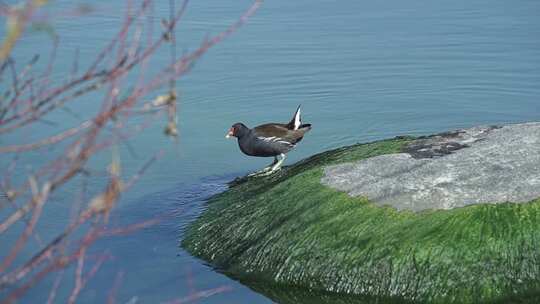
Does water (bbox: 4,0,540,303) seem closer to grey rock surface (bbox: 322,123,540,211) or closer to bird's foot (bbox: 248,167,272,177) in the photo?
bird's foot (bbox: 248,167,272,177)

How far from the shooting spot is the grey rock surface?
7328 millimetres

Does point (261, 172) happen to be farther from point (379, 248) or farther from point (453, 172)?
point (379, 248)

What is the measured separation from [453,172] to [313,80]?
5.34 metres

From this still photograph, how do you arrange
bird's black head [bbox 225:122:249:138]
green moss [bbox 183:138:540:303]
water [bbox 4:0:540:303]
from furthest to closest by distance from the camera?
bird's black head [bbox 225:122:249:138] < water [bbox 4:0:540:303] < green moss [bbox 183:138:540:303]

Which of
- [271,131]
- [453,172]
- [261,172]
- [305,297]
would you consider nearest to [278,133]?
[271,131]

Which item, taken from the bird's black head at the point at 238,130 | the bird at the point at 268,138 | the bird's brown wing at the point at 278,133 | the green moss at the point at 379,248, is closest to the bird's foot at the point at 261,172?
the bird at the point at 268,138

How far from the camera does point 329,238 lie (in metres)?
7.44

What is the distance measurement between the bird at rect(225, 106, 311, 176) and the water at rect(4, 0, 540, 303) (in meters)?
0.38

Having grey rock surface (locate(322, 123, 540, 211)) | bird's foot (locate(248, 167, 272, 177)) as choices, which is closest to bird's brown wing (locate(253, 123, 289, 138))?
bird's foot (locate(248, 167, 272, 177))

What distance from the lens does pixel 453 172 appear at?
7605mm

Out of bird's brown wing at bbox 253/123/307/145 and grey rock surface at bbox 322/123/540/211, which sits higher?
grey rock surface at bbox 322/123/540/211

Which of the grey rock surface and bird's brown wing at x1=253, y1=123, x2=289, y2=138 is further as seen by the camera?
bird's brown wing at x1=253, y1=123, x2=289, y2=138

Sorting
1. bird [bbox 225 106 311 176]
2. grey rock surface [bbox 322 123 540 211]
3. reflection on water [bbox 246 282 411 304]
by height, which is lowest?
reflection on water [bbox 246 282 411 304]

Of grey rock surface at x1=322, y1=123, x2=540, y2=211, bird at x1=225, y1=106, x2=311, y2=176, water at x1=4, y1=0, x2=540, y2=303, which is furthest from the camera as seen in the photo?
bird at x1=225, y1=106, x2=311, y2=176
